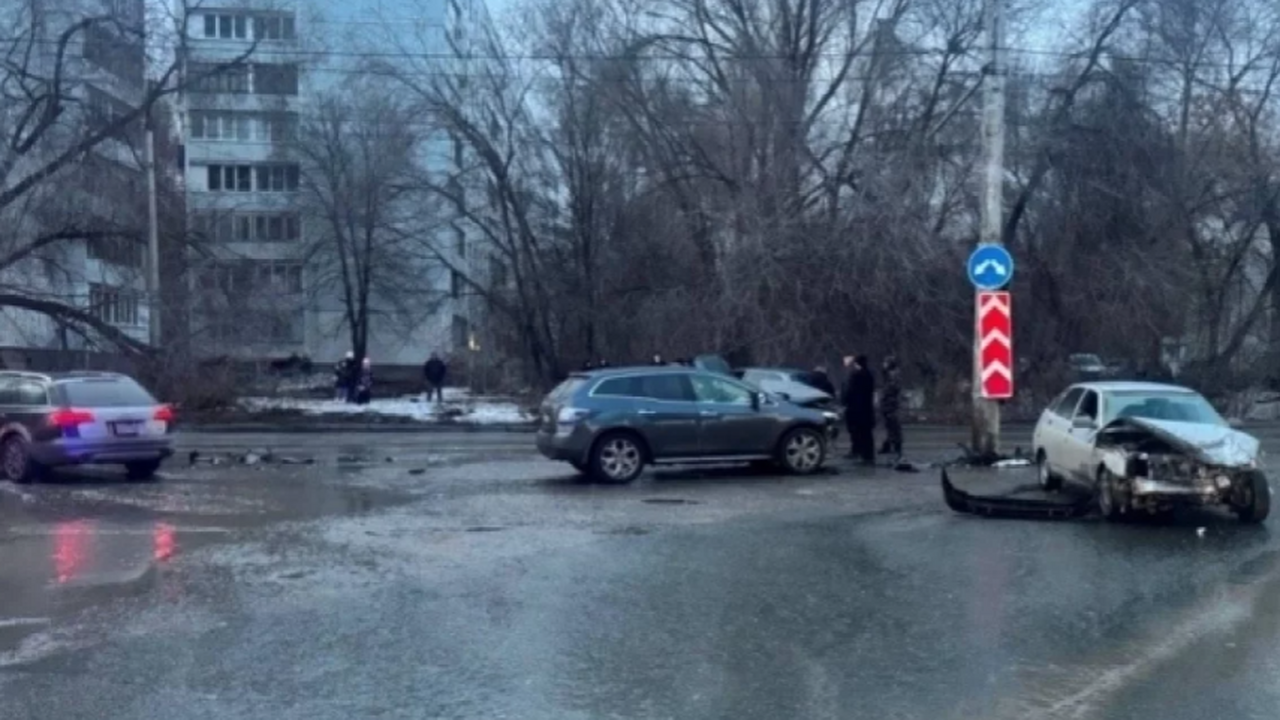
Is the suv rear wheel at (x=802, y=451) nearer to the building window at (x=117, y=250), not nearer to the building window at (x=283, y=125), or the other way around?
the building window at (x=117, y=250)

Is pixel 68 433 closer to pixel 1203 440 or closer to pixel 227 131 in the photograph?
pixel 1203 440

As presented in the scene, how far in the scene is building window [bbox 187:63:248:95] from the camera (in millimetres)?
38219

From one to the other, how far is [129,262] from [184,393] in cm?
378

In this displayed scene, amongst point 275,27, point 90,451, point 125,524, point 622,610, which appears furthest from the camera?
point 275,27

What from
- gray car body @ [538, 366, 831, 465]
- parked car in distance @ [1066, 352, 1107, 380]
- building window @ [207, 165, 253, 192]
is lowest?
gray car body @ [538, 366, 831, 465]

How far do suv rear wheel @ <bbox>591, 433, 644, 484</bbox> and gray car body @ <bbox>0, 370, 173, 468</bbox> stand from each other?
623cm

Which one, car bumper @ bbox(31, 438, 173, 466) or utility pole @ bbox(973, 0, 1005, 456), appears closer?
car bumper @ bbox(31, 438, 173, 466)

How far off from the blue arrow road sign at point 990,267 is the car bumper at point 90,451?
38.5ft

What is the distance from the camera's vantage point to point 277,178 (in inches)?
2872

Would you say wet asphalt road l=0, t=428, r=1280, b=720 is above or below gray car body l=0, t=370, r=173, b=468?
below

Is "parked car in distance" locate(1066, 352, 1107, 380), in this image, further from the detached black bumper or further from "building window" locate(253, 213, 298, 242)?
"building window" locate(253, 213, 298, 242)

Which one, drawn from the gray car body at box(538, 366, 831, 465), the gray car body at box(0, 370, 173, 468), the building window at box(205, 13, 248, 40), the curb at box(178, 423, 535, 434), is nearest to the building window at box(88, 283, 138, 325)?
the curb at box(178, 423, 535, 434)

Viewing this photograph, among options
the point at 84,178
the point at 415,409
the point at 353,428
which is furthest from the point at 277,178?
the point at 353,428

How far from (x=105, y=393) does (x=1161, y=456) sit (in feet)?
46.8
